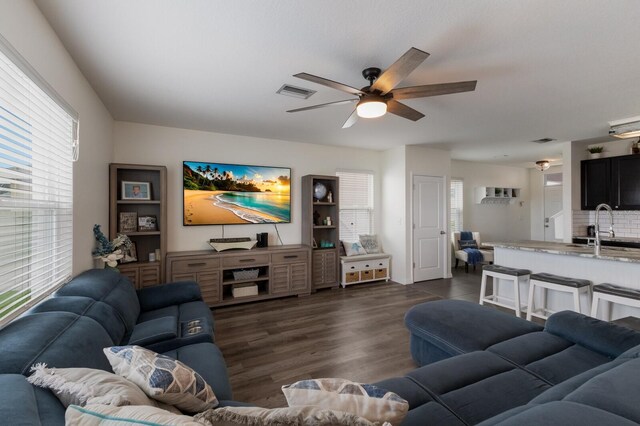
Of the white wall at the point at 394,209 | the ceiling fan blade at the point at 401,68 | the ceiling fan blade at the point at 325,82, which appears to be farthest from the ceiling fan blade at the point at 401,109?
the white wall at the point at 394,209

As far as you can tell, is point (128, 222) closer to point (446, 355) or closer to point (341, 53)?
point (341, 53)

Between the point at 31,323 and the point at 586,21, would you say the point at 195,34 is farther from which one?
the point at 586,21

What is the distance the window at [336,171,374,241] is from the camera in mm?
5660

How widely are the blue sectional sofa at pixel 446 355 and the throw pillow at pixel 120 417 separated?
18 cm

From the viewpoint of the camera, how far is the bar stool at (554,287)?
305 cm

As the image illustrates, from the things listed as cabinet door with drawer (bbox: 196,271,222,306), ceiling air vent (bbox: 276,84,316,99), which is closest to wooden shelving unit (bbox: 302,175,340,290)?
cabinet door with drawer (bbox: 196,271,222,306)

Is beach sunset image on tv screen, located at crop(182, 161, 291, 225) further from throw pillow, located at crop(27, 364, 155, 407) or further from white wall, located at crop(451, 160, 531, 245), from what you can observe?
white wall, located at crop(451, 160, 531, 245)

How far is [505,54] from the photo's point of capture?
2.29 m

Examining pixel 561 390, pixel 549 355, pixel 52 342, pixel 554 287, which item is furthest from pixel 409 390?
pixel 554 287

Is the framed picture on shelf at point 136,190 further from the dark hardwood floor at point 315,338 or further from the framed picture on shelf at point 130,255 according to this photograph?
the dark hardwood floor at point 315,338

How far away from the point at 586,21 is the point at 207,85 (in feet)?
9.81

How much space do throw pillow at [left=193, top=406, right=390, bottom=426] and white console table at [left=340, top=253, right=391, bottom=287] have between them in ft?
14.6

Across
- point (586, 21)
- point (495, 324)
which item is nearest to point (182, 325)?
point (495, 324)

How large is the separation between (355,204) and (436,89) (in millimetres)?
3646
